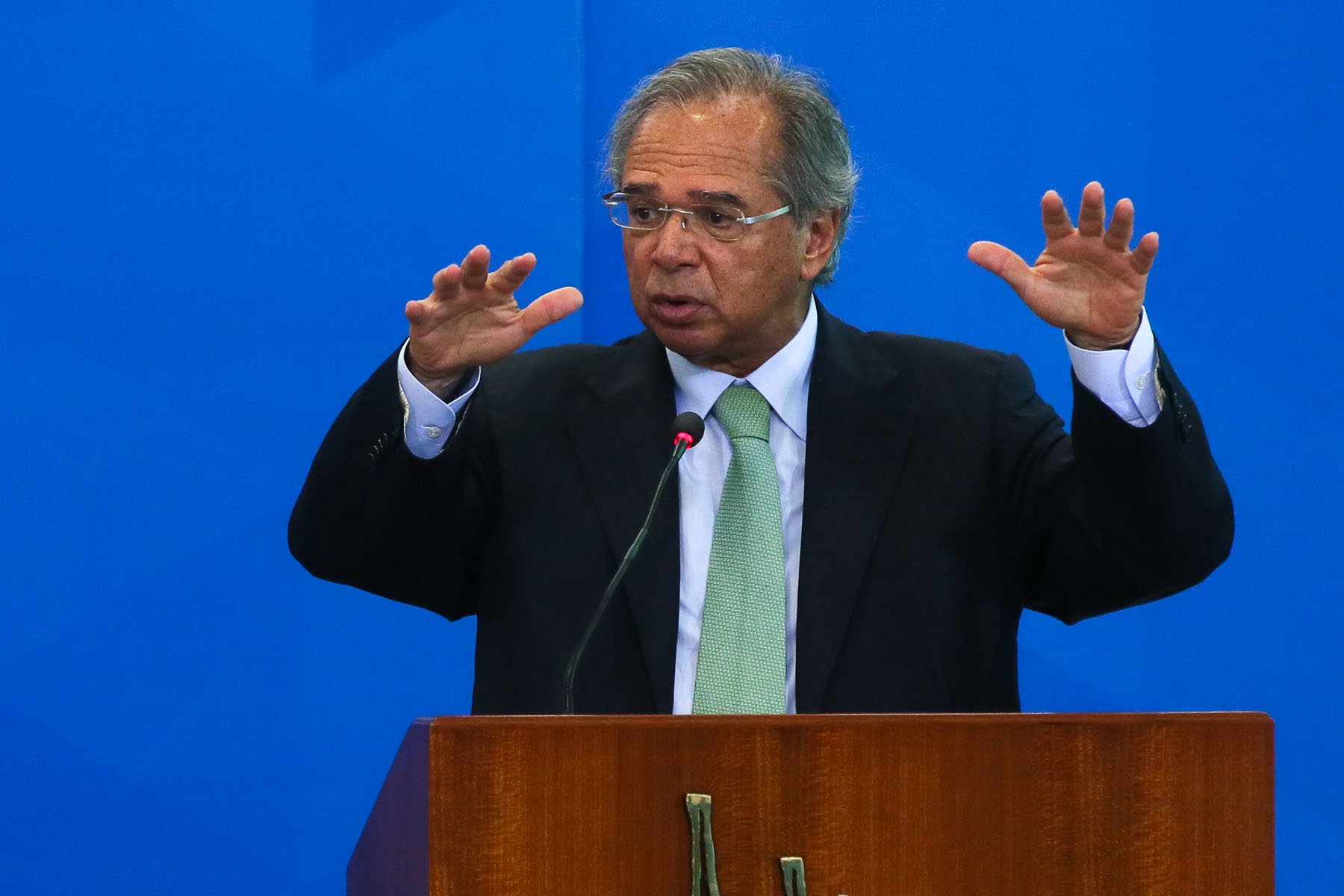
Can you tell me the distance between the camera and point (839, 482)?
1.95 meters

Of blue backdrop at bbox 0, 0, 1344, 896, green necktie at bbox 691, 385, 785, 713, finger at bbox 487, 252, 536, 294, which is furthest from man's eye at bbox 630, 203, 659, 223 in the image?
blue backdrop at bbox 0, 0, 1344, 896

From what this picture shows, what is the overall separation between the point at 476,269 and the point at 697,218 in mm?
323

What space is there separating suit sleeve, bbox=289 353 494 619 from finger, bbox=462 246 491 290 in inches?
4.7

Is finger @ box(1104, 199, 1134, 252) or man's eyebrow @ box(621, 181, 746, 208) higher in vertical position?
man's eyebrow @ box(621, 181, 746, 208)

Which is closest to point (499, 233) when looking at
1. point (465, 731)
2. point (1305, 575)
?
point (1305, 575)

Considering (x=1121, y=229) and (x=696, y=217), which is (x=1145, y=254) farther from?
(x=696, y=217)

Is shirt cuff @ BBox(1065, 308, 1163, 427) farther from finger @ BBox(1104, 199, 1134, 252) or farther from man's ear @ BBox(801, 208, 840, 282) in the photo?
man's ear @ BBox(801, 208, 840, 282)

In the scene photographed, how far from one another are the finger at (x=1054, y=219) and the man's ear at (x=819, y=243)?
418 mm

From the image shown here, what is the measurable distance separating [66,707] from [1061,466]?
61.3 inches

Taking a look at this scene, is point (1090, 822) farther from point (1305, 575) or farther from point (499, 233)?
point (499, 233)

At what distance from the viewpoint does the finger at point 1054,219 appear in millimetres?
1746

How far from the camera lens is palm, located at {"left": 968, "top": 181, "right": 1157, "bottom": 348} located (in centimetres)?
172

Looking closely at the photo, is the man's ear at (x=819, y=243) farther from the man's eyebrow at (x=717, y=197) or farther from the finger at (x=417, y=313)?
the finger at (x=417, y=313)

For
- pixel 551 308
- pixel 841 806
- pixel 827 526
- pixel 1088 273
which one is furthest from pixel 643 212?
pixel 841 806
